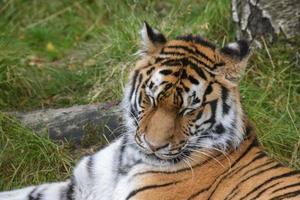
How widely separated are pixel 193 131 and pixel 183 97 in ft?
0.70

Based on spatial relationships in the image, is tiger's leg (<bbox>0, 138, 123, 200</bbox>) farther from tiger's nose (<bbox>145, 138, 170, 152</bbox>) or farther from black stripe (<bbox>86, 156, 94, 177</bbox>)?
tiger's nose (<bbox>145, 138, 170, 152</bbox>)

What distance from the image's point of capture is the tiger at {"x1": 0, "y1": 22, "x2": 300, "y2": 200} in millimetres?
4309

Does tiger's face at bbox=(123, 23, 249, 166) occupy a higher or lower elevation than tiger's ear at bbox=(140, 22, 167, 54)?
lower

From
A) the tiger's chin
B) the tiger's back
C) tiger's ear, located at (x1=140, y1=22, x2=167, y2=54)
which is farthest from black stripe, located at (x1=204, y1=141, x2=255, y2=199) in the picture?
tiger's ear, located at (x1=140, y1=22, x2=167, y2=54)

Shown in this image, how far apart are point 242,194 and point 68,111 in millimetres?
2097

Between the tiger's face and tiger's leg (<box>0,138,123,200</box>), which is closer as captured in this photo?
the tiger's face

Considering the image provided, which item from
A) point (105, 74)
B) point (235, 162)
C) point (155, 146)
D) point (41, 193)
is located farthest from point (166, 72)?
point (105, 74)

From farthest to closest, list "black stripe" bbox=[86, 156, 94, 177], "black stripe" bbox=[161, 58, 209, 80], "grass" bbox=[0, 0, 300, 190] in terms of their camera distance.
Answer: "grass" bbox=[0, 0, 300, 190] → "black stripe" bbox=[86, 156, 94, 177] → "black stripe" bbox=[161, 58, 209, 80]

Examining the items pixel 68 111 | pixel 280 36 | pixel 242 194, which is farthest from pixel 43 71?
pixel 242 194

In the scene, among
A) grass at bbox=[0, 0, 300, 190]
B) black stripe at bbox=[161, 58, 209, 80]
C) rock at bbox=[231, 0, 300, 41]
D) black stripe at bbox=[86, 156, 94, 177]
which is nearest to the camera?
black stripe at bbox=[161, 58, 209, 80]

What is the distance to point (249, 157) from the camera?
455 centimetres

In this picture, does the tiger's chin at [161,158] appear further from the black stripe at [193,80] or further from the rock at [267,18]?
the rock at [267,18]

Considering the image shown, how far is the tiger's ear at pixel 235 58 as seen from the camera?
4.46 metres

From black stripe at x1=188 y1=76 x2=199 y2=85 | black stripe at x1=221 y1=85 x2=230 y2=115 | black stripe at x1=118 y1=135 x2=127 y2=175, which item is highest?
black stripe at x1=188 y1=76 x2=199 y2=85
